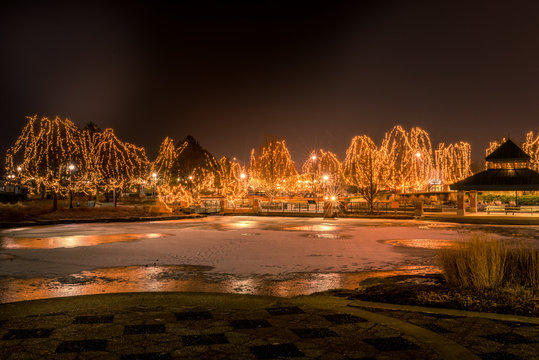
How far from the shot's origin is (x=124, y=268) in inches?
461

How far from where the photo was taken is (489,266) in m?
8.20

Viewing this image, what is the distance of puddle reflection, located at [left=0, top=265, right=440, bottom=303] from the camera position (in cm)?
895

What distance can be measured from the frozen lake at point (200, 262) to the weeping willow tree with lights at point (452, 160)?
185 ft

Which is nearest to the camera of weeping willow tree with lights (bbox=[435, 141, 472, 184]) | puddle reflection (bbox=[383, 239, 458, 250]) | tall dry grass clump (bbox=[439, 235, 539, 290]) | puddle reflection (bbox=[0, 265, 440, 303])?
tall dry grass clump (bbox=[439, 235, 539, 290])

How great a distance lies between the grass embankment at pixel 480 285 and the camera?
7.20m

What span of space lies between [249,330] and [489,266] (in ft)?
16.0

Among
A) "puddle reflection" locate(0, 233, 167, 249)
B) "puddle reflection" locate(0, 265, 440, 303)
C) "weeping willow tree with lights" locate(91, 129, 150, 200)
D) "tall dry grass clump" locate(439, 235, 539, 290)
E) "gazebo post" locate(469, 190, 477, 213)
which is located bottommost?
"puddle reflection" locate(0, 265, 440, 303)

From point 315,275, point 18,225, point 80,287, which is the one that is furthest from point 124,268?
point 18,225

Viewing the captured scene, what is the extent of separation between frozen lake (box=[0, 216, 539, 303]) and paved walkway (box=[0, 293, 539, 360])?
69.2 inches

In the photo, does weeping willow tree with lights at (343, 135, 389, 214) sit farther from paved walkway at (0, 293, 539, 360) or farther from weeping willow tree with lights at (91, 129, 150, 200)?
paved walkway at (0, 293, 539, 360)

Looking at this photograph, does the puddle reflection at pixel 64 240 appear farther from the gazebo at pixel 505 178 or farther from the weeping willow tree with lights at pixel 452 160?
the weeping willow tree with lights at pixel 452 160

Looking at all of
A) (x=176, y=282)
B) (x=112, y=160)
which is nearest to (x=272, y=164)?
(x=112, y=160)

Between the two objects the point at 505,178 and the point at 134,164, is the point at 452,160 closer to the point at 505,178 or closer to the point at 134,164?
the point at 505,178

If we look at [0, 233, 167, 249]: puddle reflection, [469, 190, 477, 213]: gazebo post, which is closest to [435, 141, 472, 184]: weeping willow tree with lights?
[469, 190, 477, 213]: gazebo post
